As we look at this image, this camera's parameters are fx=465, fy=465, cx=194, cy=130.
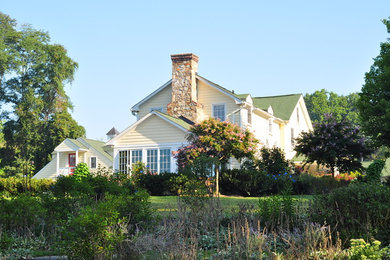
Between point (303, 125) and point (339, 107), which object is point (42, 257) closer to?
point (303, 125)

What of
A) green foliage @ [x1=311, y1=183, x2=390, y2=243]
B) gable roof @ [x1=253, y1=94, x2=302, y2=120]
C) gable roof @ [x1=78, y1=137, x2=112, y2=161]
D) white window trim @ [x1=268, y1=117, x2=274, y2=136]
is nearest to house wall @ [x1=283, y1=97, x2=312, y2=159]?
gable roof @ [x1=253, y1=94, x2=302, y2=120]

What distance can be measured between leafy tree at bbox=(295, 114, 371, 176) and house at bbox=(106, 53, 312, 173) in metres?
6.05

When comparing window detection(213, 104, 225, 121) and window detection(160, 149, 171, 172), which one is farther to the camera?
window detection(213, 104, 225, 121)

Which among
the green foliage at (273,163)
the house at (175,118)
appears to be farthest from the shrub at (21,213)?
the green foliage at (273,163)

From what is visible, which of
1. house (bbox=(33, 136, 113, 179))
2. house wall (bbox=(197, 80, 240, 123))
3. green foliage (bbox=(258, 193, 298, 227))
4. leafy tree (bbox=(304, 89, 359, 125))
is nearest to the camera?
green foliage (bbox=(258, 193, 298, 227))

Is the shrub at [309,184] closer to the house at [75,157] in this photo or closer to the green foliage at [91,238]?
the green foliage at [91,238]

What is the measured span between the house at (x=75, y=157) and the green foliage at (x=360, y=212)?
2890 cm

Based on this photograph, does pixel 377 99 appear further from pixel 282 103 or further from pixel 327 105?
Answer: pixel 327 105

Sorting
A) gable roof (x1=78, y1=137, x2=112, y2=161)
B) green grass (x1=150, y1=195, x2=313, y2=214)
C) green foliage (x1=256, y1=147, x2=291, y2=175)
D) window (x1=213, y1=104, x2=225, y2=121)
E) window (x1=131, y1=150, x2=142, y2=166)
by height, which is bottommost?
green grass (x1=150, y1=195, x2=313, y2=214)

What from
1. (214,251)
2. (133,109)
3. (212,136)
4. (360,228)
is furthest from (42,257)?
(133,109)

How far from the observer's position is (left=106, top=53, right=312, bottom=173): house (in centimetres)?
2612

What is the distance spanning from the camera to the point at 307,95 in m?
72.3

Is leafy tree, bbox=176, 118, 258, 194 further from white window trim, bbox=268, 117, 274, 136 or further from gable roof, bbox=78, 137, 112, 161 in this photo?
gable roof, bbox=78, 137, 112, 161

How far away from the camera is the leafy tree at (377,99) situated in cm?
2198
